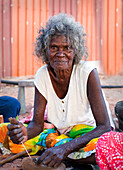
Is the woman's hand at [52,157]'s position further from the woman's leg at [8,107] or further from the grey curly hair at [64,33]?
the woman's leg at [8,107]

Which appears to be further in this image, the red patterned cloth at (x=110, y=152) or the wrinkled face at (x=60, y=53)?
the wrinkled face at (x=60, y=53)

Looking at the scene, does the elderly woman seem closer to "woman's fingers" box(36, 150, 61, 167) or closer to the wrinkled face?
the wrinkled face

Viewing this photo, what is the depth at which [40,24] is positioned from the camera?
8727 mm

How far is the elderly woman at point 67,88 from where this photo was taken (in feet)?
7.21

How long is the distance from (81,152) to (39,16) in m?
7.51

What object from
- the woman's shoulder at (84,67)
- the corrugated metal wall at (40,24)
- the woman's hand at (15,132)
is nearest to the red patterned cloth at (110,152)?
the woman's hand at (15,132)

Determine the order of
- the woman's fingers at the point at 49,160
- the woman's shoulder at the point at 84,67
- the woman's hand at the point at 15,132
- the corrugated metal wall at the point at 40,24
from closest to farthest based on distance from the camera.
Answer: the woman's fingers at the point at 49,160 → the woman's hand at the point at 15,132 → the woman's shoulder at the point at 84,67 → the corrugated metal wall at the point at 40,24

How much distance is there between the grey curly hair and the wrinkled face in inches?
1.6

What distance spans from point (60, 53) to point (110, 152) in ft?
3.42

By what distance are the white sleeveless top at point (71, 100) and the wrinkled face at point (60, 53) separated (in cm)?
17

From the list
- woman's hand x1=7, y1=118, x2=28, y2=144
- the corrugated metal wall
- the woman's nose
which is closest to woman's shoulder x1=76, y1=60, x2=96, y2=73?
the woman's nose

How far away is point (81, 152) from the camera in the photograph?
7.06 feet

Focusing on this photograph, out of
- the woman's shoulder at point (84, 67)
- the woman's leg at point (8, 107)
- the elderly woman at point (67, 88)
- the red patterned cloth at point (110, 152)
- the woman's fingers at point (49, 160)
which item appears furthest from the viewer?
the woman's leg at point (8, 107)

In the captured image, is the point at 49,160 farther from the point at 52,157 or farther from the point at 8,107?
the point at 8,107
